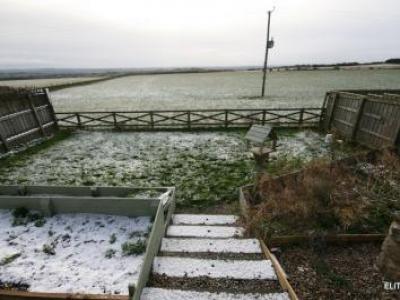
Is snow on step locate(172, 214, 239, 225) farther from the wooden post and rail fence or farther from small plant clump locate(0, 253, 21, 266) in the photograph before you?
the wooden post and rail fence

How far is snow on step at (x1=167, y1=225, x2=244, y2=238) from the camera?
6.13 meters

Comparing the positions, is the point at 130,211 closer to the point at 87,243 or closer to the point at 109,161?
the point at 87,243

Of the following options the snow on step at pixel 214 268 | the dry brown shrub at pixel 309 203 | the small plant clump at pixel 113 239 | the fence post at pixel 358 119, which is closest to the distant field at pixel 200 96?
the fence post at pixel 358 119

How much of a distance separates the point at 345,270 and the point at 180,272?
2829 mm

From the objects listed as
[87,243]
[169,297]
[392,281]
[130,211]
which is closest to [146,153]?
[130,211]

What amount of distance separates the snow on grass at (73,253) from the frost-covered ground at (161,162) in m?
2.51

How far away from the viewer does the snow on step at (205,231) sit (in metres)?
6.13

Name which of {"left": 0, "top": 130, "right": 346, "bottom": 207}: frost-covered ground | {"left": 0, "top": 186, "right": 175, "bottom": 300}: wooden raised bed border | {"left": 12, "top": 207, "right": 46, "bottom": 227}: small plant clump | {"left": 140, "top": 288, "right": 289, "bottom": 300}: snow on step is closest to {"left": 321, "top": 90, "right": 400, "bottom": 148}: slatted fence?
{"left": 0, "top": 130, "right": 346, "bottom": 207}: frost-covered ground

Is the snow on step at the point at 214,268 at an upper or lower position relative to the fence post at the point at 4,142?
upper

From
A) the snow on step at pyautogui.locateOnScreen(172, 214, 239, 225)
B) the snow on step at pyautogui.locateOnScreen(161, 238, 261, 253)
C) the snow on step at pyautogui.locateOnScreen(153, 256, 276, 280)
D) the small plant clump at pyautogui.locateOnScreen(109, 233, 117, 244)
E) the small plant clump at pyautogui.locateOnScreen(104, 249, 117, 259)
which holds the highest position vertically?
the snow on step at pyautogui.locateOnScreen(153, 256, 276, 280)

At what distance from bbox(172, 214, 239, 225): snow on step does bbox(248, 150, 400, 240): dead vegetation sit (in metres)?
0.66

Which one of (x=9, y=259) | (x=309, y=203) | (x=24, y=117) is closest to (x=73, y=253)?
(x=9, y=259)

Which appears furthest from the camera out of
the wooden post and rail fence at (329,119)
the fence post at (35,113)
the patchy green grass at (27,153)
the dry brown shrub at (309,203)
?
the fence post at (35,113)

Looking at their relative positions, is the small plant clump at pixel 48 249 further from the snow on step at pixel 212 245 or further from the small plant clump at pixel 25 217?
the snow on step at pixel 212 245
